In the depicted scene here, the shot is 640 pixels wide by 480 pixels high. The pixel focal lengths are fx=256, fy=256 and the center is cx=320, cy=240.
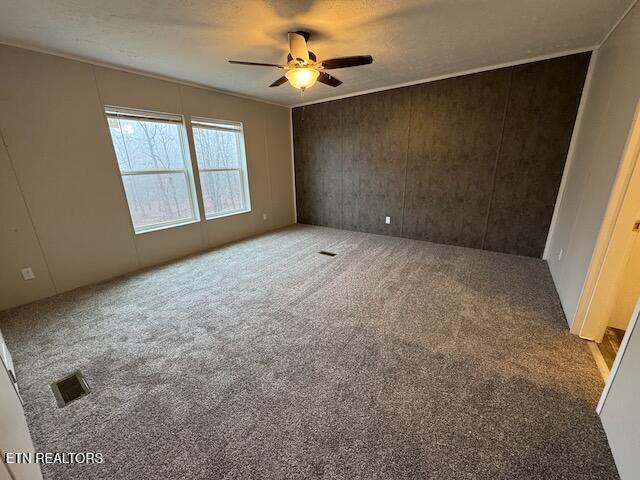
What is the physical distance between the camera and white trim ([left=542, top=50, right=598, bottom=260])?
2.77 m

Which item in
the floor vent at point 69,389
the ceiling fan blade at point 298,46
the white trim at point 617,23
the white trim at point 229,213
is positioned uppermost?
the white trim at point 617,23

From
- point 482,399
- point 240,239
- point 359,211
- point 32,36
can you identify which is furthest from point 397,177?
point 32,36

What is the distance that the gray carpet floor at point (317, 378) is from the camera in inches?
47.7

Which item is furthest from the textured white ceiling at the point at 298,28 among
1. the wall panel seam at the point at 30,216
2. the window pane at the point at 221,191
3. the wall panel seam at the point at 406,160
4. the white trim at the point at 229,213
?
the white trim at the point at 229,213

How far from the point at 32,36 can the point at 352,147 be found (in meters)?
3.93

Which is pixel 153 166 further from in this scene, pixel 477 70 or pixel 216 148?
pixel 477 70

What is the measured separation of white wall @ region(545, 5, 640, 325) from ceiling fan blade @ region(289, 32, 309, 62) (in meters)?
2.29

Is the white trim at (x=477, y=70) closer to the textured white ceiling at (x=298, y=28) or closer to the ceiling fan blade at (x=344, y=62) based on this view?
the textured white ceiling at (x=298, y=28)

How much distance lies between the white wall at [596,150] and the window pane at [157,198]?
4.54 meters

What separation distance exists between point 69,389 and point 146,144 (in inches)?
113

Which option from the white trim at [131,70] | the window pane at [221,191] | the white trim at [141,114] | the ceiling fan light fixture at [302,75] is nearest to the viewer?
the ceiling fan light fixture at [302,75]

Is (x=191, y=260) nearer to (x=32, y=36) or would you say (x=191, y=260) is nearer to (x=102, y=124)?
(x=102, y=124)

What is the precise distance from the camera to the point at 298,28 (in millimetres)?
2205

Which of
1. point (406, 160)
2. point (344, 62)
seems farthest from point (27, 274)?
point (406, 160)
